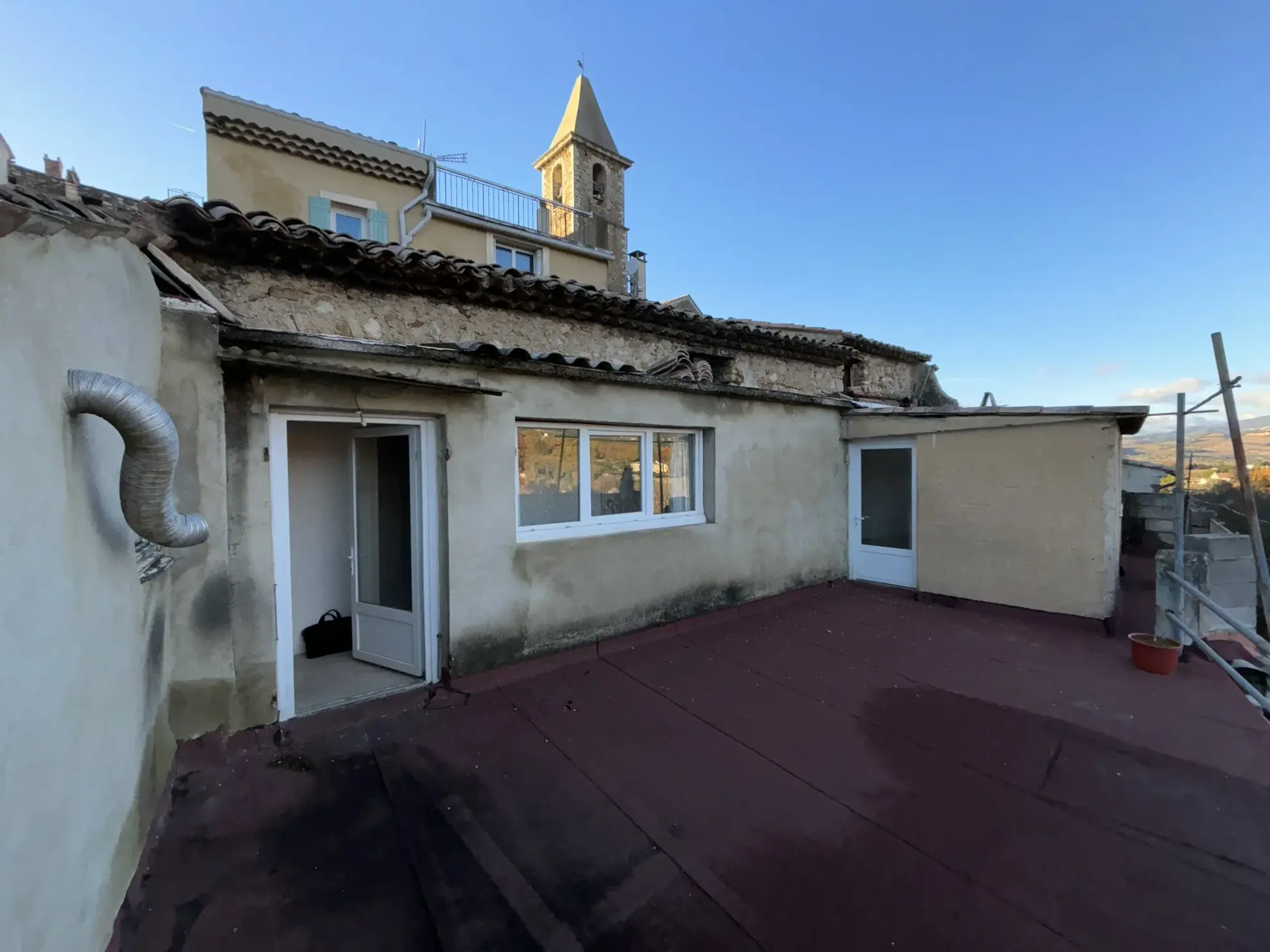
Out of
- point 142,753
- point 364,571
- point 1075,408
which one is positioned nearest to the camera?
point 142,753

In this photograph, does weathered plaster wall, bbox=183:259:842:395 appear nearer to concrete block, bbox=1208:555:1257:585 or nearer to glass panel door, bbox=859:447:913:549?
glass panel door, bbox=859:447:913:549

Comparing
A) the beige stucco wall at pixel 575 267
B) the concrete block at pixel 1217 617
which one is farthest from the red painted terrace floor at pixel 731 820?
the beige stucco wall at pixel 575 267

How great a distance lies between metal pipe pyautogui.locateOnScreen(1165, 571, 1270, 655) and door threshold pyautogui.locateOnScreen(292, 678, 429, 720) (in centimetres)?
614

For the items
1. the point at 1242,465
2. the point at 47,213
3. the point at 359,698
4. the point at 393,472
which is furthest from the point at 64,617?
the point at 1242,465

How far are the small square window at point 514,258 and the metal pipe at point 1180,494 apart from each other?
11.2 m

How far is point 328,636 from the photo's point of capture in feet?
18.2

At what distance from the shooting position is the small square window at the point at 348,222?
10.8 metres

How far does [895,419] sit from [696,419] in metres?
3.35

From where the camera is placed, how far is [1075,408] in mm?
6254

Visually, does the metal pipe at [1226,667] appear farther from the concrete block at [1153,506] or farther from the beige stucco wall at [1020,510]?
the concrete block at [1153,506]

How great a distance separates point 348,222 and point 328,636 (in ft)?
29.5

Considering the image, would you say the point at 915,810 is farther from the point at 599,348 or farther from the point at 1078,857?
the point at 599,348

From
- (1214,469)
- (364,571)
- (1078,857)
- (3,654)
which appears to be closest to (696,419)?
(364,571)

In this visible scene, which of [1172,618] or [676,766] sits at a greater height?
[1172,618]
